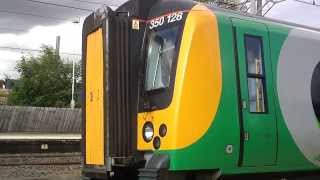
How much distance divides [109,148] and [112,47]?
1304 mm

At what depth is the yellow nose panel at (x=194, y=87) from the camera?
7509mm

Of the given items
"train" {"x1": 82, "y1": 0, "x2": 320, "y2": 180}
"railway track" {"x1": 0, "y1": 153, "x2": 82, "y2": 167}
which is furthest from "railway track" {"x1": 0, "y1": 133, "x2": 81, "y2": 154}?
"train" {"x1": 82, "y1": 0, "x2": 320, "y2": 180}

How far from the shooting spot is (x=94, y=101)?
8.44 meters

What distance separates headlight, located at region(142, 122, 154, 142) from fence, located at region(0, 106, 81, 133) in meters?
35.6

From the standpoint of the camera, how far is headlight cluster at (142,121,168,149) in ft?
25.1

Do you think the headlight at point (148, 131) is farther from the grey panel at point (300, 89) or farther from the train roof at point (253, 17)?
the grey panel at point (300, 89)

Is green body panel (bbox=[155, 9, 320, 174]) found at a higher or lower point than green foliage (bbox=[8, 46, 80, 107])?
lower

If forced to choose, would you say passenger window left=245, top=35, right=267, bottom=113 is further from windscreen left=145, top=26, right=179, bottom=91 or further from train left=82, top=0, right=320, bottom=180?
windscreen left=145, top=26, right=179, bottom=91

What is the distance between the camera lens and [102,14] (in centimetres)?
823

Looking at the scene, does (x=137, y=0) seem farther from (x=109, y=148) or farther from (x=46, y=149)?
(x=46, y=149)

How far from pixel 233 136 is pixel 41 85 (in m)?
61.9

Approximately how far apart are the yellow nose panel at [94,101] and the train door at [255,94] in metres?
1.82

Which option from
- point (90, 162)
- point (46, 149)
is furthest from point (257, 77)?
point (46, 149)

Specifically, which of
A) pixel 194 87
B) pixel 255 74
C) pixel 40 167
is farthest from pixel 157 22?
pixel 40 167
